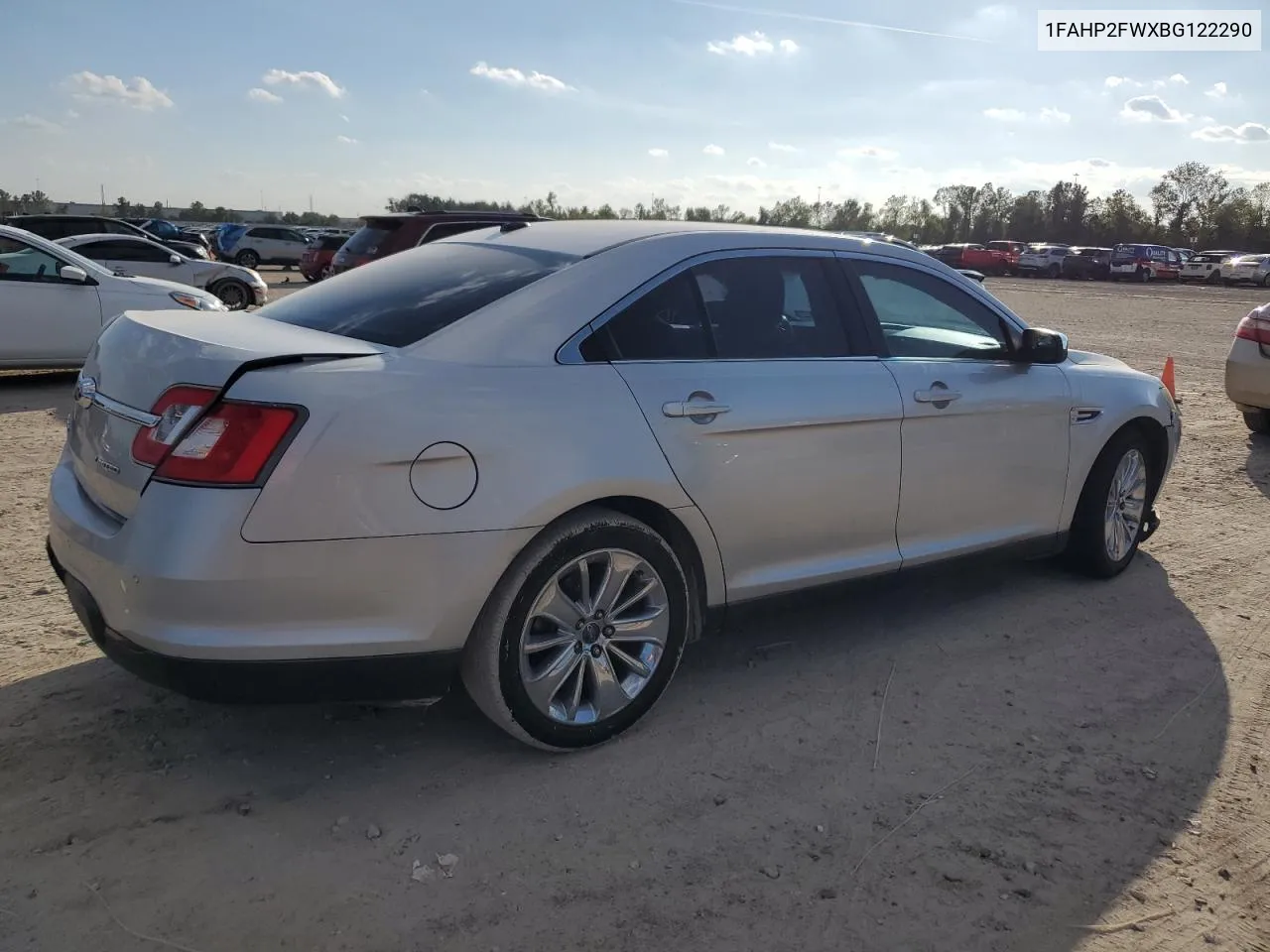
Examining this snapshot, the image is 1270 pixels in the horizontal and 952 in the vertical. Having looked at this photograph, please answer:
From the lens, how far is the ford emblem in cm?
325

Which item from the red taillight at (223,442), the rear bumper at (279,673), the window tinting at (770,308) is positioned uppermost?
the window tinting at (770,308)

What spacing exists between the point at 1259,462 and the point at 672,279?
6.40 meters

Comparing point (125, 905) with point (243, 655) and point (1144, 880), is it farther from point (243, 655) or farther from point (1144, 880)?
point (1144, 880)

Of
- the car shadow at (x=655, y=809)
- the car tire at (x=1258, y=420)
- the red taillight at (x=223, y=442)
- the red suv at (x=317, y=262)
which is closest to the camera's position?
the car shadow at (x=655, y=809)

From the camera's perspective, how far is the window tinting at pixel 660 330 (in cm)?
338

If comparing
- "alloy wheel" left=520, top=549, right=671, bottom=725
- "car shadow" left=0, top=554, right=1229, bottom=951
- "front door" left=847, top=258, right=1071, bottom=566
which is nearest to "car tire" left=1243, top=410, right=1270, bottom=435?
"front door" left=847, top=258, right=1071, bottom=566

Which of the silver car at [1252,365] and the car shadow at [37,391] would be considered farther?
the car shadow at [37,391]

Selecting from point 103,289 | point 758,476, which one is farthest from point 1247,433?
point 103,289

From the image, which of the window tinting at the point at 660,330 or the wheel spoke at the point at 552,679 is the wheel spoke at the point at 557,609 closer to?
the wheel spoke at the point at 552,679

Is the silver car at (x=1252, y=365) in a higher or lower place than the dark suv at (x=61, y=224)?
lower

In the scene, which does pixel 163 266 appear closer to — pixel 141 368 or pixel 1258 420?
pixel 141 368

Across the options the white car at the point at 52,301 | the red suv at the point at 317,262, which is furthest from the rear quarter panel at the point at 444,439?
the red suv at the point at 317,262

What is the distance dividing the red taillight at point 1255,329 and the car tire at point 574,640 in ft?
23.8

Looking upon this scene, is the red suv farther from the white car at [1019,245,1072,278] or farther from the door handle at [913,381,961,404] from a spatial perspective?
the white car at [1019,245,1072,278]
